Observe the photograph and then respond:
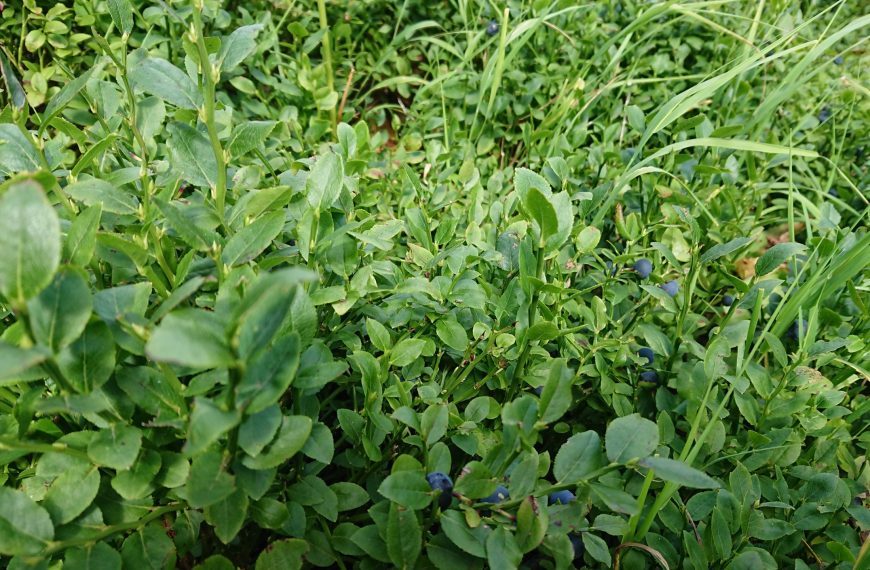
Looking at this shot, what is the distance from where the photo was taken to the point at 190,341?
1.56 feet

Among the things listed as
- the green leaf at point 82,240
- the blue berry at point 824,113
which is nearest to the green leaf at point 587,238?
the green leaf at point 82,240

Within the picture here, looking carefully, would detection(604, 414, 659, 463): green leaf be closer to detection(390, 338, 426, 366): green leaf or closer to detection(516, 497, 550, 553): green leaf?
detection(516, 497, 550, 553): green leaf

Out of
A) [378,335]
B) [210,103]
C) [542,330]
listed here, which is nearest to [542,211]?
[542,330]

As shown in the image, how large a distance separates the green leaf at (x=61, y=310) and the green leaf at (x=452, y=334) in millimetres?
551

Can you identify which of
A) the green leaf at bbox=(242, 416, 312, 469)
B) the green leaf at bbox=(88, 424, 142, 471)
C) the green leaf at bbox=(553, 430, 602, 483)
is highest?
the green leaf at bbox=(242, 416, 312, 469)

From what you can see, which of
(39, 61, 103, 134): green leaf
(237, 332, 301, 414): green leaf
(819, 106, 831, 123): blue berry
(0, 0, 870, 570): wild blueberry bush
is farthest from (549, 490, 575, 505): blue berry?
(819, 106, 831, 123): blue berry

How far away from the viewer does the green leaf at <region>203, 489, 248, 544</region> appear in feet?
2.08

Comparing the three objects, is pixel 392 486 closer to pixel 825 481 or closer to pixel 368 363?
pixel 368 363

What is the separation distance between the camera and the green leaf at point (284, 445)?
2.02 ft

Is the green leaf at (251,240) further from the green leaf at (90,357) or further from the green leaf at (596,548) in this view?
the green leaf at (596,548)

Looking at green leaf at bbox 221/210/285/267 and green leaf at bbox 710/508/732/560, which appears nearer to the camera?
green leaf at bbox 221/210/285/267

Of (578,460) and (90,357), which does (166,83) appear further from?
(578,460)

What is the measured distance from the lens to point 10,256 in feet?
1.55

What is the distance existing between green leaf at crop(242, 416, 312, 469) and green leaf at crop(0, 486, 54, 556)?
21 cm
